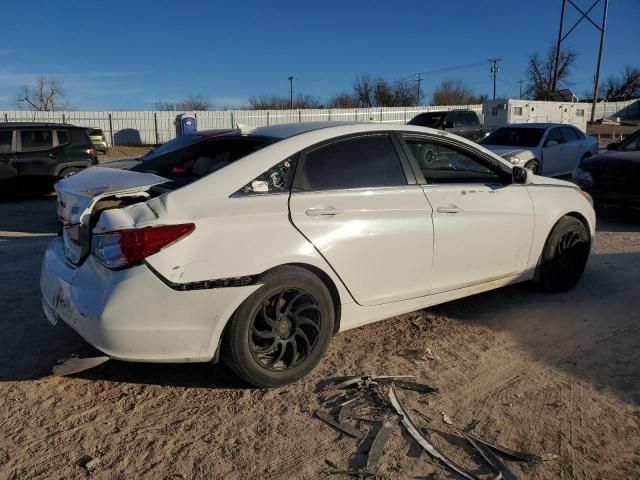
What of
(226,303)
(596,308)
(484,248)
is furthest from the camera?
(596,308)

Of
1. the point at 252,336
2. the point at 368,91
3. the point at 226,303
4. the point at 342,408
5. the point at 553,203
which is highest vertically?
the point at 368,91

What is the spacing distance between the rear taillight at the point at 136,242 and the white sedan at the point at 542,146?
10.1 m

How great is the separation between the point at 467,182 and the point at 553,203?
0.97m

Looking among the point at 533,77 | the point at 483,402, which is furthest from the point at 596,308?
the point at 533,77

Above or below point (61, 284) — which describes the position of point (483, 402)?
below

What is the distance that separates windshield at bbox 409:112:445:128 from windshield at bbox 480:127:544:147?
6188 millimetres

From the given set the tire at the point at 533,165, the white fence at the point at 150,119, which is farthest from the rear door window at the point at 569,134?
the white fence at the point at 150,119

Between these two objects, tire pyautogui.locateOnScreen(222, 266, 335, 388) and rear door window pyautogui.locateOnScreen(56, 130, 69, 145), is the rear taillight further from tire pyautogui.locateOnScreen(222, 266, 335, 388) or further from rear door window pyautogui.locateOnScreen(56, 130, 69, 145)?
rear door window pyautogui.locateOnScreen(56, 130, 69, 145)

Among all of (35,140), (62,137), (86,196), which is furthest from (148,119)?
(86,196)

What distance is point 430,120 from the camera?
20.0 meters

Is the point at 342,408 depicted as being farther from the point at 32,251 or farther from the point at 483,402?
the point at 32,251

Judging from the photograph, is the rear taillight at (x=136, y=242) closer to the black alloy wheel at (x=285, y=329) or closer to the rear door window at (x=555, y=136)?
the black alloy wheel at (x=285, y=329)

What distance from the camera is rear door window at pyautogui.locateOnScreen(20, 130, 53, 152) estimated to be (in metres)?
11.6

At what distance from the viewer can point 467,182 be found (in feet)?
14.3
